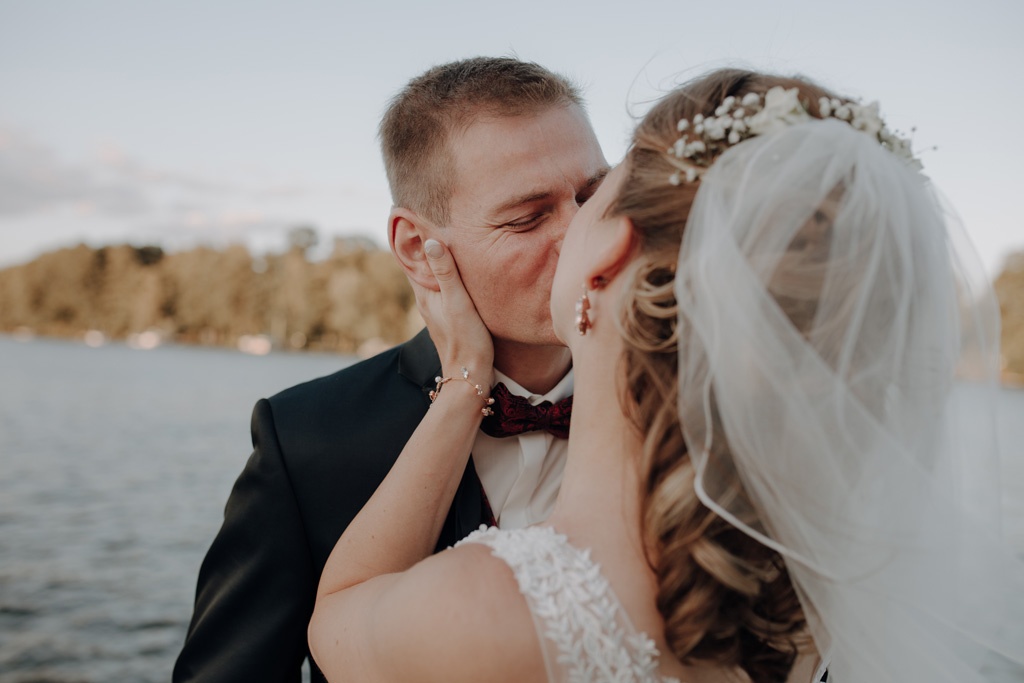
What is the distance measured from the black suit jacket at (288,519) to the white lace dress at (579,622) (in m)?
0.87

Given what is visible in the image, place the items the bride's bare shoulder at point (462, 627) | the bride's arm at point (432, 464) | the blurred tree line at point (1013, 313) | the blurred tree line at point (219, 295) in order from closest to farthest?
1. the bride's bare shoulder at point (462, 627)
2. the bride's arm at point (432, 464)
3. the blurred tree line at point (1013, 313)
4. the blurred tree line at point (219, 295)

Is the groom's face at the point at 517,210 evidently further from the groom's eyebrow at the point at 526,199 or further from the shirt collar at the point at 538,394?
the shirt collar at the point at 538,394

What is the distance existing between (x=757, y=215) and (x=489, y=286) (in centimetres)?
134

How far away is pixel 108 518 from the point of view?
15250mm

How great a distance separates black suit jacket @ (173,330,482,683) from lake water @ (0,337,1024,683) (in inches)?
184

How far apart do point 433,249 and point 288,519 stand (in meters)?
1.00

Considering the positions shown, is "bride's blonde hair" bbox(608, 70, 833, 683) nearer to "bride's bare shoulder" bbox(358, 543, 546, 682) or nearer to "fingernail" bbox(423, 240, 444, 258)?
"bride's bare shoulder" bbox(358, 543, 546, 682)

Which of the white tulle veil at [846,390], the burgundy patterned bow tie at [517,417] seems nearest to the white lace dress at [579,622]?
the white tulle veil at [846,390]

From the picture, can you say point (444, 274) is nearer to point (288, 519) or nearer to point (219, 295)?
point (288, 519)

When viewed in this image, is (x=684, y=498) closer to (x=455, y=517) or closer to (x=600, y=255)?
(x=600, y=255)

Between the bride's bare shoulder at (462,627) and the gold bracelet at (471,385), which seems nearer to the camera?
the bride's bare shoulder at (462,627)

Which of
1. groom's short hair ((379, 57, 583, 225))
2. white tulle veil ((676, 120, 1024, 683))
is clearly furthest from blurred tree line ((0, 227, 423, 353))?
white tulle veil ((676, 120, 1024, 683))

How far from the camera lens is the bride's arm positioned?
6.93 feet

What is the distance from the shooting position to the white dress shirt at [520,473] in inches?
108
